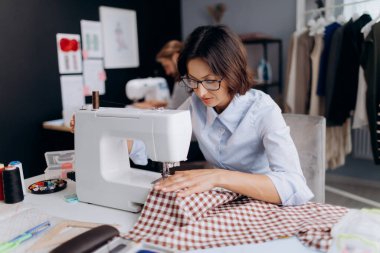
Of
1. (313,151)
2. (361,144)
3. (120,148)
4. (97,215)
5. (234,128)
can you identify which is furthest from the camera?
(361,144)

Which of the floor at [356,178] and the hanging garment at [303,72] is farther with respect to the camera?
Result: the floor at [356,178]

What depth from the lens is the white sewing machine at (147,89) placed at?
3025mm

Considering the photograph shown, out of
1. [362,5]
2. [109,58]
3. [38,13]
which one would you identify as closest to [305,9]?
[362,5]

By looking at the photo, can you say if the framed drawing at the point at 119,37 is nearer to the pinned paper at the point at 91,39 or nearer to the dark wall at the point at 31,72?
the pinned paper at the point at 91,39

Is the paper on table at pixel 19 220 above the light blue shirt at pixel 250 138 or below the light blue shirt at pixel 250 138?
below

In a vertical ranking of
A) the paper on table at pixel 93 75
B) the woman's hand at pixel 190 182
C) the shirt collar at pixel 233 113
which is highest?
the paper on table at pixel 93 75

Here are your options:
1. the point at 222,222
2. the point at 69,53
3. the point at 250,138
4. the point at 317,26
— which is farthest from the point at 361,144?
the point at 222,222

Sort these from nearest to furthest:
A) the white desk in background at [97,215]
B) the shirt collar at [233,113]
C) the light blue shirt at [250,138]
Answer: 1. the white desk in background at [97,215]
2. the light blue shirt at [250,138]
3. the shirt collar at [233,113]

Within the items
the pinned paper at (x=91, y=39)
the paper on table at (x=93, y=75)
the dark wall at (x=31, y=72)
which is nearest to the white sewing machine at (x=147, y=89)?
the paper on table at (x=93, y=75)

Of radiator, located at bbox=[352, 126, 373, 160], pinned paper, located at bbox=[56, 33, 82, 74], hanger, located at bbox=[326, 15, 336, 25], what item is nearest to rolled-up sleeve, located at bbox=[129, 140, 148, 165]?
pinned paper, located at bbox=[56, 33, 82, 74]

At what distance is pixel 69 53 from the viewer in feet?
9.59

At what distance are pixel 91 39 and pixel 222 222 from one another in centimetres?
261

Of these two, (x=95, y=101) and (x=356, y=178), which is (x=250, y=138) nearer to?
(x=95, y=101)

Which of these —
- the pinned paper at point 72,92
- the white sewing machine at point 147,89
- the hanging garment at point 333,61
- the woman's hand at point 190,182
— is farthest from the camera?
the white sewing machine at point 147,89
